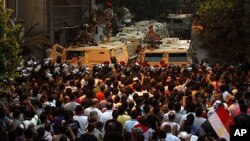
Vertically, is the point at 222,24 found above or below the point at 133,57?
above

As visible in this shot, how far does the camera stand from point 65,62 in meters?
19.8

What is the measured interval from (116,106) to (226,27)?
1164 cm

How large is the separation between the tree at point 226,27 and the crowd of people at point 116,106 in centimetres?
514

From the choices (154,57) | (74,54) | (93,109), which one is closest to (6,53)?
(93,109)

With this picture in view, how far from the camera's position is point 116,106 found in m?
12.1

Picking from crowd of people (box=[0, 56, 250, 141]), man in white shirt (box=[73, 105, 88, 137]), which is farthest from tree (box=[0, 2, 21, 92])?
man in white shirt (box=[73, 105, 88, 137])

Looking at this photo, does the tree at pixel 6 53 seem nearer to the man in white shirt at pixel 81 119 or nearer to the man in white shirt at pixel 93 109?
the man in white shirt at pixel 93 109

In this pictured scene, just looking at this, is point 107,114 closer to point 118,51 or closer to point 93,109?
point 93,109

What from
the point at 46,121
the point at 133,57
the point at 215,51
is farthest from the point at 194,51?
the point at 46,121

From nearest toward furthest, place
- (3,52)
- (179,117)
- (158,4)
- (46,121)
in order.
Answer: (46,121)
(179,117)
(3,52)
(158,4)

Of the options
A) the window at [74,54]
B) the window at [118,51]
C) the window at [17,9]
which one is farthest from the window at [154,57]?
the window at [17,9]

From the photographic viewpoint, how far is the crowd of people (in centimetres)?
984

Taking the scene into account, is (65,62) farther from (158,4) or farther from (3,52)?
(158,4)

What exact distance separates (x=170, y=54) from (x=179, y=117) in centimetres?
1002
